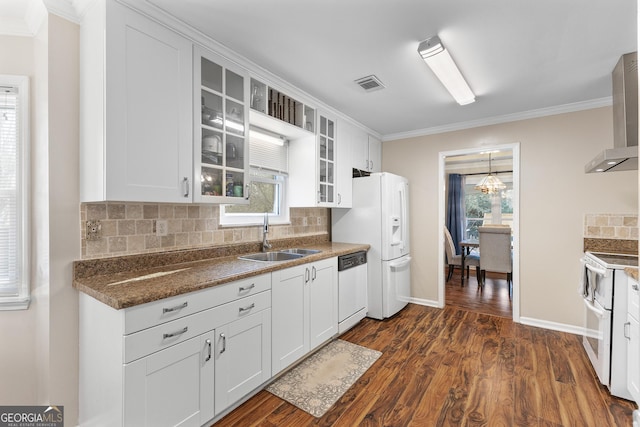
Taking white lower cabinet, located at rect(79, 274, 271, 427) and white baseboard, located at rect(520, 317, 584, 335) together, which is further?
white baseboard, located at rect(520, 317, 584, 335)

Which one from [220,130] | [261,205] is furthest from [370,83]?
[261,205]

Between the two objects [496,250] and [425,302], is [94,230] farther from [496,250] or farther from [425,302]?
[496,250]

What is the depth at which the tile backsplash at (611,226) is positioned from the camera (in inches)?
114

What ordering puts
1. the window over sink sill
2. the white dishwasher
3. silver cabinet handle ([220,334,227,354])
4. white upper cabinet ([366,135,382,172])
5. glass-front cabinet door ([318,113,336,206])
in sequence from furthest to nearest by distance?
white upper cabinet ([366,135,382,172]) → glass-front cabinet door ([318,113,336,206]) → the white dishwasher → the window over sink sill → silver cabinet handle ([220,334,227,354])

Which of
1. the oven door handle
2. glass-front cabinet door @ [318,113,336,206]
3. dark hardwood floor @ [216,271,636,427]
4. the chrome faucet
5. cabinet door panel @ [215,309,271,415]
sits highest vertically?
glass-front cabinet door @ [318,113,336,206]

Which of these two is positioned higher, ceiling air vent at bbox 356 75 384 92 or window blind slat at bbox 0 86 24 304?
ceiling air vent at bbox 356 75 384 92

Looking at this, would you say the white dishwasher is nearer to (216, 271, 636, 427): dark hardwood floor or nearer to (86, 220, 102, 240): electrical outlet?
(216, 271, 636, 427): dark hardwood floor

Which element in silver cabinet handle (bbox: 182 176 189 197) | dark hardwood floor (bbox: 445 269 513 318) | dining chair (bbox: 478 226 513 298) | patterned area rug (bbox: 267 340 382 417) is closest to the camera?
silver cabinet handle (bbox: 182 176 189 197)

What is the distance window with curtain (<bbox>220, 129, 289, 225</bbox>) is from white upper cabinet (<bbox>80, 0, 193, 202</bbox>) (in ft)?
2.75

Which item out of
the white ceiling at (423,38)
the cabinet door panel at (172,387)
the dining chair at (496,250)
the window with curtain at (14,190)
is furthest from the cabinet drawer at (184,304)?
the dining chair at (496,250)

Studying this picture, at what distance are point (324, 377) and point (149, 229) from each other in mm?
1646

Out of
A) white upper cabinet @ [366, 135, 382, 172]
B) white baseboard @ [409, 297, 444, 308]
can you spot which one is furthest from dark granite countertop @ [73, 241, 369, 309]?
white baseboard @ [409, 297, 444, 308]

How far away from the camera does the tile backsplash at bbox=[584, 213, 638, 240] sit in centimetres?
289

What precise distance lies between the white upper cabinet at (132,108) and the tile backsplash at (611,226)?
3.75m
